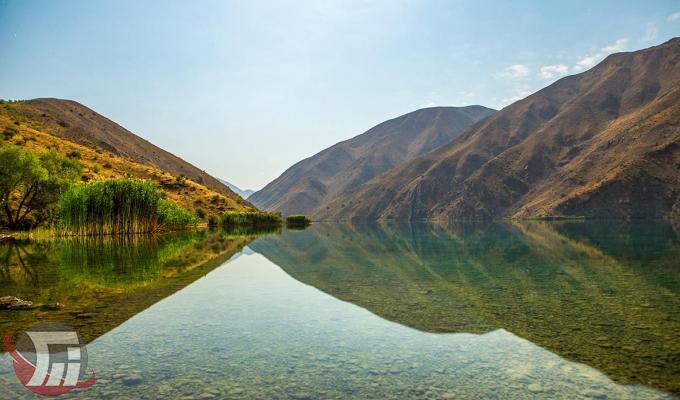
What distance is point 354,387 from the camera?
25.7ft

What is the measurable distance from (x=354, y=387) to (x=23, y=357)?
7.33 m

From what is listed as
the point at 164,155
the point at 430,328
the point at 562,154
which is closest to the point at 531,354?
the point at 430,328

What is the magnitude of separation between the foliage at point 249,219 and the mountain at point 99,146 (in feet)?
17.6

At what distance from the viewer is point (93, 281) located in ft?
64.6

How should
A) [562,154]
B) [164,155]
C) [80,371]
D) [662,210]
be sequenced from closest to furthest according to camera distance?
[80,371] < [662,210] < [164,155] < [562,154]

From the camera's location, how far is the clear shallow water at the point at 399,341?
7.89m

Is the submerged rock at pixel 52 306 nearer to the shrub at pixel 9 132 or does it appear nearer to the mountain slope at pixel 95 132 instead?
the shrub at pixel 9 132

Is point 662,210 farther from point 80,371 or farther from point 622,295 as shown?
point 80,371

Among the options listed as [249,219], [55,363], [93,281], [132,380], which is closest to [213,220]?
[249,219]

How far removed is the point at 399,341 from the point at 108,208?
48405mm

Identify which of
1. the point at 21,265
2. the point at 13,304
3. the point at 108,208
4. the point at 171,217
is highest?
the point at 108,208

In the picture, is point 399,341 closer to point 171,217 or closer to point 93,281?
point 93,281

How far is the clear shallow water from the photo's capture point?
789 cm

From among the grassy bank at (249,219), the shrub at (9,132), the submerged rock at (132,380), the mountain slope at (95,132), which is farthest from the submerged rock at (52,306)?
the mountain slope at (95,132)
